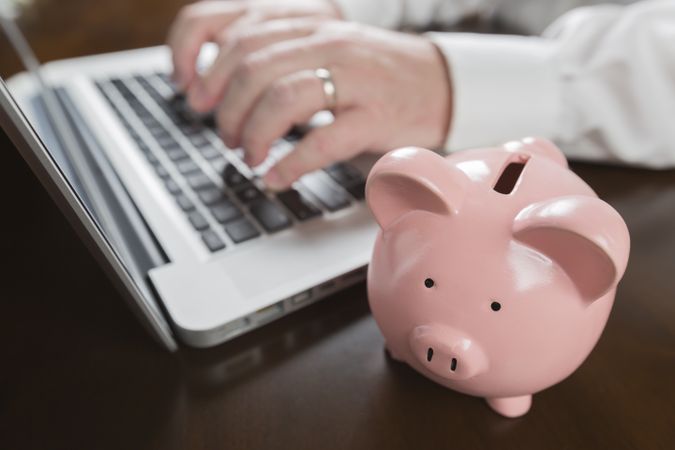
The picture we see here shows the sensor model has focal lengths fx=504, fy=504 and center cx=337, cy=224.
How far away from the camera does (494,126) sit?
1.52 feet

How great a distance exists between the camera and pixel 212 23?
59 centimetres

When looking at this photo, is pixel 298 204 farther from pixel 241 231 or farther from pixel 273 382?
pixel 273 382

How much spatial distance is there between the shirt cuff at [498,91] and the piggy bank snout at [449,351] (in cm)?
27

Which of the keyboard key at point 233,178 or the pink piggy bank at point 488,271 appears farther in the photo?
the keyboard key at point 233,178

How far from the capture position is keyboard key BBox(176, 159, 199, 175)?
18.0 inches

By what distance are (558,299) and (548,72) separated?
1.07 ft

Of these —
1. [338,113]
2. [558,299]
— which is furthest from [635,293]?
[338,113]

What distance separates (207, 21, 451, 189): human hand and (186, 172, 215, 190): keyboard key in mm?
39

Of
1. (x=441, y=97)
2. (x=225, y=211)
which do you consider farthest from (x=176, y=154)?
(x=441, y=97)

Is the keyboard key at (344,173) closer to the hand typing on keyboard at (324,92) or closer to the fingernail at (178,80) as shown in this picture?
the hand typing on keyboard at (324,92)

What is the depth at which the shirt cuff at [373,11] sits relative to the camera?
0.70 m

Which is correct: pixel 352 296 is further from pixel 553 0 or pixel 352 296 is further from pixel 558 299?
pixel 553 0

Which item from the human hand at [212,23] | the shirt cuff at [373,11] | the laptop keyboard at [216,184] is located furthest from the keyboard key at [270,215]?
the shirt cuff at [373,11]

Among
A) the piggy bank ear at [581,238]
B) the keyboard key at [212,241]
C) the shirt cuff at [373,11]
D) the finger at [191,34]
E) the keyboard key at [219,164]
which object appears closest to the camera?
the piggy bank ear at [581,238]
